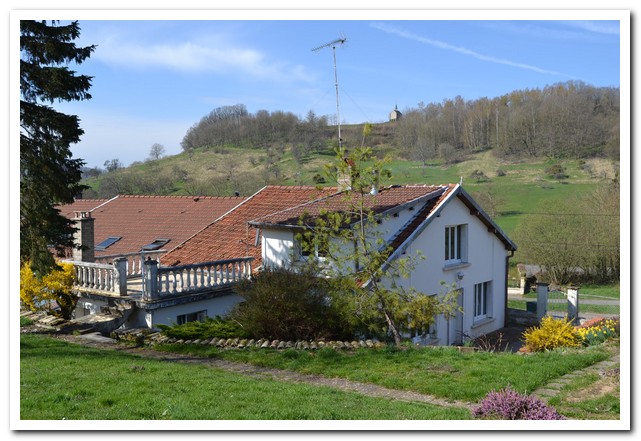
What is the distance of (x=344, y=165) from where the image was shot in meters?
11.6

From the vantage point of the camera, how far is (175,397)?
7266 millimetres

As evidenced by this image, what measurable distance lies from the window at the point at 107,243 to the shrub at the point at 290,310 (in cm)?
1023

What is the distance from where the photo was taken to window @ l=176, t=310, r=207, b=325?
13984mm

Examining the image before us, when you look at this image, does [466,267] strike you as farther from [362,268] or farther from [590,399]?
[590,399]

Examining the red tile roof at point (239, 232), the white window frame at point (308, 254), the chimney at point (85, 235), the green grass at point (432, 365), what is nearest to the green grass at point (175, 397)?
the green grass at point (432, 365)

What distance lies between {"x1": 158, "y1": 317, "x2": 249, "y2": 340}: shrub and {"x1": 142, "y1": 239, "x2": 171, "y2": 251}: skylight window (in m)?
7.87

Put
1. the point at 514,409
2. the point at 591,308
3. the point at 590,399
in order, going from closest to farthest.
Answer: the point at 514,409 → the point at 590,399 → the point at 591,308

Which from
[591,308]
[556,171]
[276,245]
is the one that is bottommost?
[591,308]

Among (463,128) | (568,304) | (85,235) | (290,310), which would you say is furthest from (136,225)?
(568,304)

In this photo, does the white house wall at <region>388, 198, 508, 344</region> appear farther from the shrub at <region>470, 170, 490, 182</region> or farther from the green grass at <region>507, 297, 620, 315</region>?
the shrub at <region>470, 170, 490, 182</region>

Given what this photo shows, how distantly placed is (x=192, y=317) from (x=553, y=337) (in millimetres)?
8088
